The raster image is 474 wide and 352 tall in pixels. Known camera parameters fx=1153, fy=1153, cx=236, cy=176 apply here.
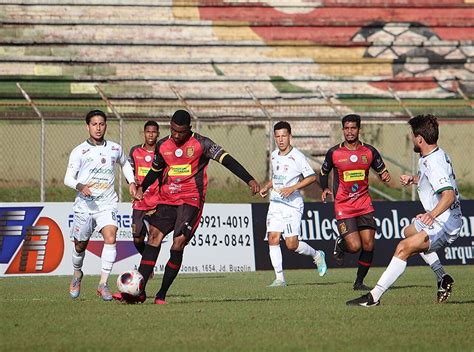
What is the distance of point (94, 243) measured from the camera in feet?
67.4

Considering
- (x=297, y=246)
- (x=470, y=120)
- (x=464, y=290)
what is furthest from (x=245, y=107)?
(x=464, y=290)

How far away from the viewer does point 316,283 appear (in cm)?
1773

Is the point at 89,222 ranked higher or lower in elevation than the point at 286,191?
lower

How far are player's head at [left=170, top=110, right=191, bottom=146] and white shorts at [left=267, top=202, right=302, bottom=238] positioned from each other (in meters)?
5.06

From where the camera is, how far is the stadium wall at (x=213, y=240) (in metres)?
19.8

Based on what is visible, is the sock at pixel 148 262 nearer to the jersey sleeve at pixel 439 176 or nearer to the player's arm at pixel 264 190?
the player's arm at pixel 264 190

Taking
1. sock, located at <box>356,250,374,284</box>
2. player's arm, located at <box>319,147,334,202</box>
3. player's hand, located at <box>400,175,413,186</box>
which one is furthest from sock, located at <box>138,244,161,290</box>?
sock, located at <box>356,250,374,284</box>

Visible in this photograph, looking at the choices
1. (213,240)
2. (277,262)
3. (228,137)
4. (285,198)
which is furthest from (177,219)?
(228,137)

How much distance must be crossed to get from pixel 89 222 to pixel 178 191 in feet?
6.04

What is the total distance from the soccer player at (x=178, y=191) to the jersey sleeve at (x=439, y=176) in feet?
7.46

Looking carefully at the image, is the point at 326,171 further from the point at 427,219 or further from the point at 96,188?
the point at 427,219

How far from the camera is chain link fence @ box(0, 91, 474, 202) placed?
86.9ft

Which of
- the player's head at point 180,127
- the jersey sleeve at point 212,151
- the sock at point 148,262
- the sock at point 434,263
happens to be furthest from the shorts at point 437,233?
the sock at point 148,262

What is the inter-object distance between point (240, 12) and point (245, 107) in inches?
165
